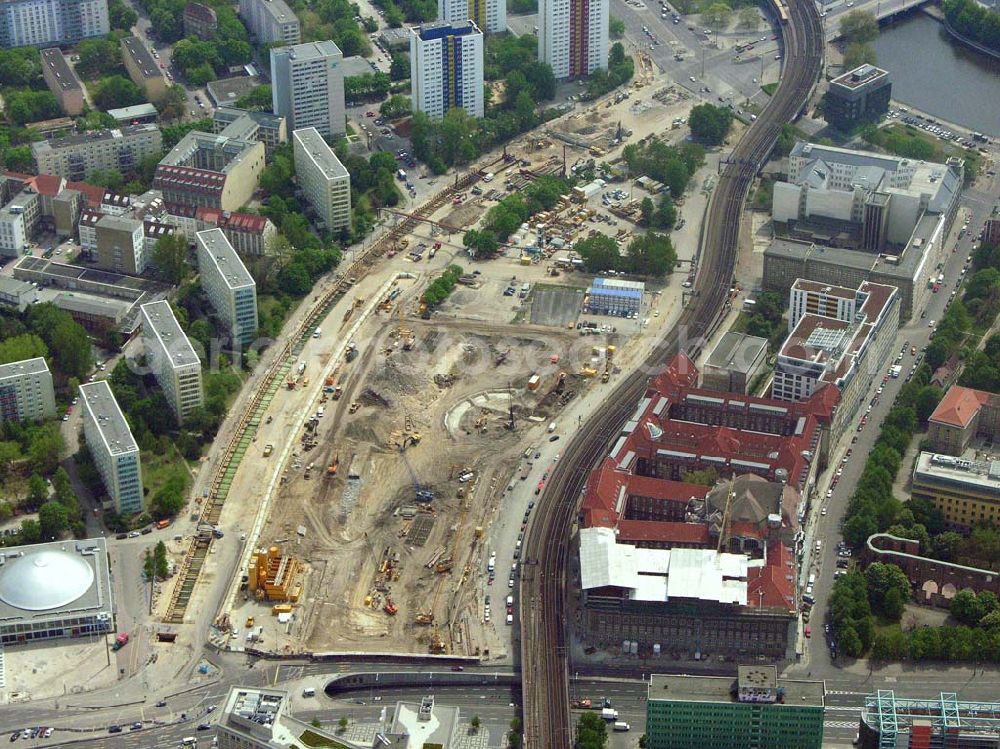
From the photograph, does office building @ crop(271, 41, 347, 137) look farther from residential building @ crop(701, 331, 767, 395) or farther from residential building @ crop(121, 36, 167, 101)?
residential building @ crop(701, 331, 767, 395)

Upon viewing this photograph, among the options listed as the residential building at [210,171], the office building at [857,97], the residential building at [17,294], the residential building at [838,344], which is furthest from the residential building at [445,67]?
the residential building at [838,344]

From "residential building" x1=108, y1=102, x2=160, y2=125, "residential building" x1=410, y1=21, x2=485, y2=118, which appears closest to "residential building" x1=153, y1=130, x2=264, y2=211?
"residential building" x1=108, y1=102, x2=160, y2=125

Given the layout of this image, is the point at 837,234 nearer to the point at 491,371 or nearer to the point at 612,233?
the point at 612,233

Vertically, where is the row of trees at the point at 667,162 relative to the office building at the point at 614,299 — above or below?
above

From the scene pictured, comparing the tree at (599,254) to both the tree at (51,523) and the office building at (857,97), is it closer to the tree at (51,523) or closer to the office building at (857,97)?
the office building at (857,97)

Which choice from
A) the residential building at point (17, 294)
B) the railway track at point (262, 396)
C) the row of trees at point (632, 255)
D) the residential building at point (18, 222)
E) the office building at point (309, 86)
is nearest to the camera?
the railway track at point (262, 396)

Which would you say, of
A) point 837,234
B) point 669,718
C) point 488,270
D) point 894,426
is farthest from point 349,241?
point 669,718

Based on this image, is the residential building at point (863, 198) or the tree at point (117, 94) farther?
the tree at point (117, 94)
